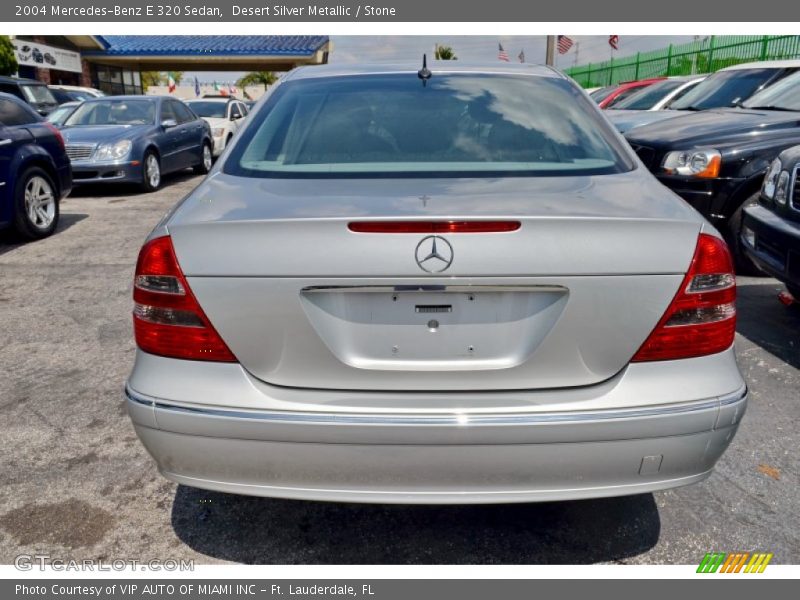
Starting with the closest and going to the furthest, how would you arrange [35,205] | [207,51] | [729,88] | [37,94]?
[35,205] → [729,88] → [37,94] → [207,51]

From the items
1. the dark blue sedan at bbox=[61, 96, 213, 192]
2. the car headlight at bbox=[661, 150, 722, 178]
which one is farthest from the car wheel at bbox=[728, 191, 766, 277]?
the dark blue sedan at bbox=[61, 96, 213, 192]

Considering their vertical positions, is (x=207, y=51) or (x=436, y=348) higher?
(x=207, y=51)

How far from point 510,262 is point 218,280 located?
0.81m

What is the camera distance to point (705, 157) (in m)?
5.73

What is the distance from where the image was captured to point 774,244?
14.0ft

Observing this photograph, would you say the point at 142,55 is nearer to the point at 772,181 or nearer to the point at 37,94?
the point at 37,94

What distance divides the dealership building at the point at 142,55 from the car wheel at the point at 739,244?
27432 mm

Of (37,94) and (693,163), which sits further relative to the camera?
(37,94)

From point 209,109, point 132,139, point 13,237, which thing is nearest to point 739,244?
point 13,237

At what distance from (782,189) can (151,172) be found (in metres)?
9.39

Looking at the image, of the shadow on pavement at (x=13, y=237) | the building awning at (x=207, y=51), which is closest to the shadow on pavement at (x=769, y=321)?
the shadow on pavement at (x=13, y=237)

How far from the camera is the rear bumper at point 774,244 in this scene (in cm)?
404

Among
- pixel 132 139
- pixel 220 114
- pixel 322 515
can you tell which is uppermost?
pixel 132 139
